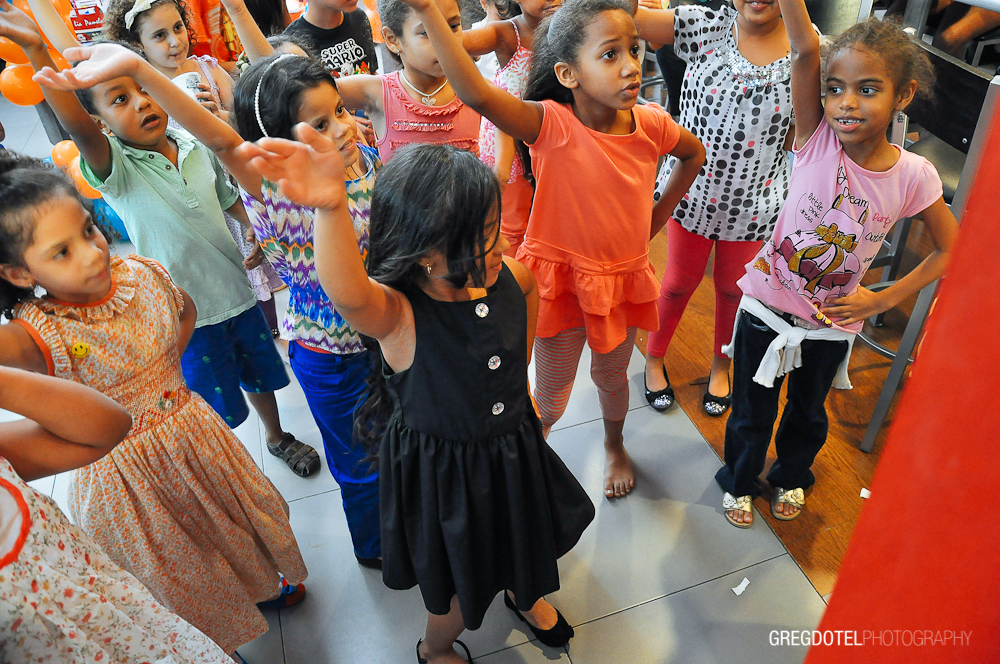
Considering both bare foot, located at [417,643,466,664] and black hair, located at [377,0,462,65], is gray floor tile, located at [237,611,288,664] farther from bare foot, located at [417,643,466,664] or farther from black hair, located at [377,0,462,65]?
black hair, located at [377,0,462,65]

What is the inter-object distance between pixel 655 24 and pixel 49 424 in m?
1.65

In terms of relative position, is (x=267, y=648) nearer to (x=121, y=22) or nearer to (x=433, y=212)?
(x=433, y=212)

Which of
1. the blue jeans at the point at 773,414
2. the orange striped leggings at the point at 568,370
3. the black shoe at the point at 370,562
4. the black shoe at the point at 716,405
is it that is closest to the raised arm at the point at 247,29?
the orange striped leggings at the point at 568,370

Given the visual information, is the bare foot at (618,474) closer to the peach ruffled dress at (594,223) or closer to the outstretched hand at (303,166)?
the peach ruffled dress at (594,223)

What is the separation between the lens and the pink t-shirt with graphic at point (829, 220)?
136 centimetres

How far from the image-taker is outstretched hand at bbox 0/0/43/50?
1.36 meters

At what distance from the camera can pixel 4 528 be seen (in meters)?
0.85

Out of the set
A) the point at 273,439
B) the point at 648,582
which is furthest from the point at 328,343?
the point at 648,582

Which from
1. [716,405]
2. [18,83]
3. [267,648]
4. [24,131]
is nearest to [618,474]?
[716,405]

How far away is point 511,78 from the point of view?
77.0 inches

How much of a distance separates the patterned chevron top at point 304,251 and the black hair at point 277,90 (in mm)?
120

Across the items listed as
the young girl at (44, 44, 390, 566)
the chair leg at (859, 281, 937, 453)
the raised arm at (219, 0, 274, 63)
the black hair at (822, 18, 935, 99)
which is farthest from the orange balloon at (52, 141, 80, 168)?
the chair leg at (859, 281, 937, 453)

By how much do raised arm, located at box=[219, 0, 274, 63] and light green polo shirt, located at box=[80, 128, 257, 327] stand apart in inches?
14.2

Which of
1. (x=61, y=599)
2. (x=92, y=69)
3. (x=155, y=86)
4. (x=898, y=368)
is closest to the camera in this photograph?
(x=61, y=599)
